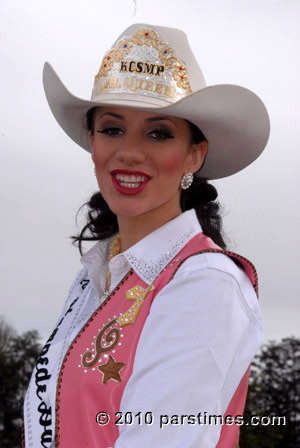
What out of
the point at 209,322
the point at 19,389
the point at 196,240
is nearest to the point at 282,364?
the point at 19,389

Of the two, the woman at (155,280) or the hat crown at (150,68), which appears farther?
the hat crown at (150,68)

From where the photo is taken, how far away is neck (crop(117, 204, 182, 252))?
86.2 inches

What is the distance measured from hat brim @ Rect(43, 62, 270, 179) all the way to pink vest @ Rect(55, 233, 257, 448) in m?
0.36

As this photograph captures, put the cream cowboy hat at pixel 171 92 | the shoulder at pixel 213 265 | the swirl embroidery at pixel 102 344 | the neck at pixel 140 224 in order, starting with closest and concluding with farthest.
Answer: the shoulder at pixel 213 265 → the swirl embroidery at pixel 102 344 → the cream cowboy hat at pixel 171 92 → the neck at pixel 140 224

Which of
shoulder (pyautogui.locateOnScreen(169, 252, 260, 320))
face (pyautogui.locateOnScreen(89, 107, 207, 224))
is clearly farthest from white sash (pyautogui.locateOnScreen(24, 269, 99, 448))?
shoulder (pyautogui.locateOnScreen(169, 252, 260, 320))

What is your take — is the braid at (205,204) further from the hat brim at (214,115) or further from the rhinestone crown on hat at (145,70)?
the rhinestone crown on hat at (145,70)

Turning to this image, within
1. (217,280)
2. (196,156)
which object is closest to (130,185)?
(196,156)

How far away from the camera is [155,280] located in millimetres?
1979

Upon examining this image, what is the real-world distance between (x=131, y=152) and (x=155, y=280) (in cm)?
36

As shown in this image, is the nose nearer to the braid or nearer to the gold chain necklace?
the braid

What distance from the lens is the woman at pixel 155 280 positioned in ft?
5.59

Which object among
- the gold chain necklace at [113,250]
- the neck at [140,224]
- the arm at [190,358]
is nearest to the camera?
the arm at [190,358]

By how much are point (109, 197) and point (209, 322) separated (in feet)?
1.96

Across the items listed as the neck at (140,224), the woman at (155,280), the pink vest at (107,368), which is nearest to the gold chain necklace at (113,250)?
the woman at (155,280)
